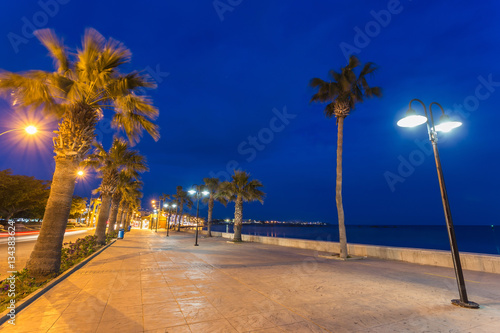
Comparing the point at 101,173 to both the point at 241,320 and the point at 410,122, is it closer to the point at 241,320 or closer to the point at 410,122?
the point at 241,320

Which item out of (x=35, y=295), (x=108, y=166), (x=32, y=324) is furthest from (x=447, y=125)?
(x=108, y=166)

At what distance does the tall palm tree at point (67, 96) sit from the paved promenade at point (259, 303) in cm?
170

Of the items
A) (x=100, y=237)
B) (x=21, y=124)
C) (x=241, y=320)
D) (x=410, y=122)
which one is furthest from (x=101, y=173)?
(x=410, y=122)

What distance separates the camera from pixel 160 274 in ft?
28.6

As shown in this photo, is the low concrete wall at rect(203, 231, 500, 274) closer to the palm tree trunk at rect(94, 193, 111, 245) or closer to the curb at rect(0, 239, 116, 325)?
the curb at rect(0, 239, 116, 325)

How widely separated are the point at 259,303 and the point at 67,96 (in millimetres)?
9921

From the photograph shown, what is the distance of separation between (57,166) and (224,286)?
23.4ft

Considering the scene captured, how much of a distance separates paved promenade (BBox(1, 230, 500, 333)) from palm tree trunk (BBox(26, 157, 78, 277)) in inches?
36.3

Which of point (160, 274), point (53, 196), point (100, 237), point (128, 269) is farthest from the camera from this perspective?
point (100, 237)

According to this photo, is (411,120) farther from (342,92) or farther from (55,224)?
(55,224)

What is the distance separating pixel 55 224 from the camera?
7.82 m

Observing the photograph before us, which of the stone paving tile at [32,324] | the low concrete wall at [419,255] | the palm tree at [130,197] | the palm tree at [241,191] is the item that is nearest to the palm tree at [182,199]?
the palm tree at [130,197]

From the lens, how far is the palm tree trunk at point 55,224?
750 cm

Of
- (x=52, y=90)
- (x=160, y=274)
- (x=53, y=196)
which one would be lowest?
(x=160, y=274)
